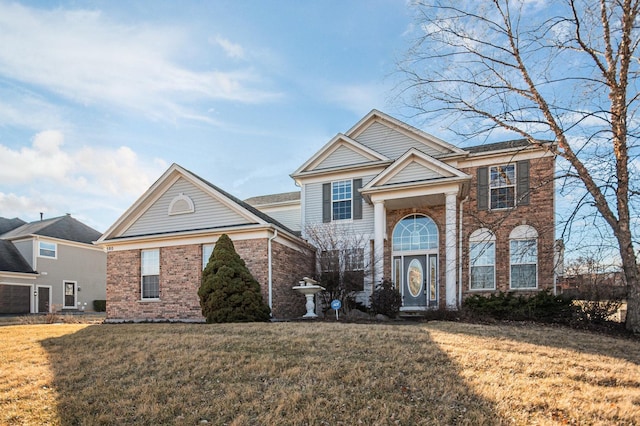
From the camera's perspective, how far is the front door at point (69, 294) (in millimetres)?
26964

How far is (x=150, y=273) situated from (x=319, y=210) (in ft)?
22.2

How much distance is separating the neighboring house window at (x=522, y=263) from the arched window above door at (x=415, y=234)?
2617 mm

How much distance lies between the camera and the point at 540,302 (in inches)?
448

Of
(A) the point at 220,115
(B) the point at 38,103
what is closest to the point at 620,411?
(A) the point at 220,115

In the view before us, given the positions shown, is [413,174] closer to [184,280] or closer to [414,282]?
[414,282]

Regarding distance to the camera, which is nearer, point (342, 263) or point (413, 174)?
point (342, 263)

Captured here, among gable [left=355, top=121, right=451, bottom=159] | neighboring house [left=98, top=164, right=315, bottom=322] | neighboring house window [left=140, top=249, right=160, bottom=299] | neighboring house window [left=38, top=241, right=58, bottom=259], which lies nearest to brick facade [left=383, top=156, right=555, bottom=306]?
gable [left=355, top=121, right=451, bottom=159]

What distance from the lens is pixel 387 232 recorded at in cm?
1541

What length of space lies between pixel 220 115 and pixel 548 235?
460 inches

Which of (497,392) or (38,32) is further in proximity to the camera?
(38,32)

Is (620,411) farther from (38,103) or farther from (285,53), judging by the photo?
(38,103)

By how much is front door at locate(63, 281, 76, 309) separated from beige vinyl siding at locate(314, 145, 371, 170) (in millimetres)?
20901

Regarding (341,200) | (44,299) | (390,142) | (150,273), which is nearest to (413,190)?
(390,142)

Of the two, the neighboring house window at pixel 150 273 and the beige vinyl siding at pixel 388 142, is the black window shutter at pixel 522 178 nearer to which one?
the beige vinyl siding at pixel 388 142
